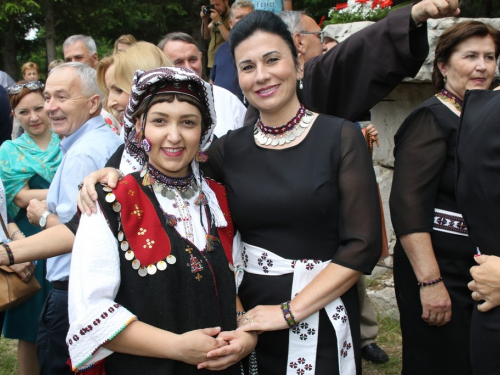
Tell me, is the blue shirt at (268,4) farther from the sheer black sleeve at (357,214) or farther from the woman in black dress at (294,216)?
the sheer black sleeve at (357,214)

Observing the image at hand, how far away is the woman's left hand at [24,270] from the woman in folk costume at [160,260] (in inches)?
34.8

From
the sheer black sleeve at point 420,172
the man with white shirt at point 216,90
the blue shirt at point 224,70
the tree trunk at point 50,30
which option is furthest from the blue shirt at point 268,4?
the tree trunk at point 50,30

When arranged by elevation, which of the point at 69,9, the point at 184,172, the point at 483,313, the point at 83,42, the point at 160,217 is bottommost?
the point at 483,313

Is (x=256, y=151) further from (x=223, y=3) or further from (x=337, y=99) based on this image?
(x=223, y=3)

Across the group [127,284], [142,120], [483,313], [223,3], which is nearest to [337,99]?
[142,120]

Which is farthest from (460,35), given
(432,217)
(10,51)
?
(10,51)

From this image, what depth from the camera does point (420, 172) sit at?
2.60 m

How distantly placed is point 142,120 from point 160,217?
38cm

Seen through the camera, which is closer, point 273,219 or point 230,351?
point 230,351

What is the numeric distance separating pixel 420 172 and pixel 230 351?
4.20 ft

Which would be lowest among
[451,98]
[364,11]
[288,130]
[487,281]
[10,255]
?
[487,281]

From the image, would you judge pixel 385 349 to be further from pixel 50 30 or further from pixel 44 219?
pixel 50 30

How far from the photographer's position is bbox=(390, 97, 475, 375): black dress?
2555mm

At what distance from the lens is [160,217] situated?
199 cm
